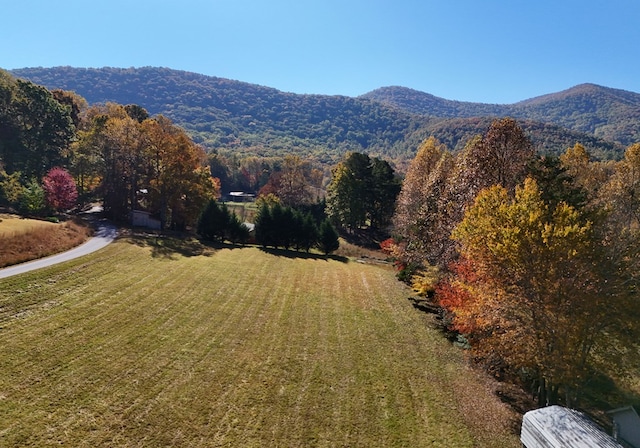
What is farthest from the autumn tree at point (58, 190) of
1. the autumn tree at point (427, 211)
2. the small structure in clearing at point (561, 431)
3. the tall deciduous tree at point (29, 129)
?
the small structure in clearing at point (561, 431)

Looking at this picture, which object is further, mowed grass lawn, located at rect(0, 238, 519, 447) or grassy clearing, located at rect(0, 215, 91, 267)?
grassy clearing, located at rect(0, 215, 91, 267)

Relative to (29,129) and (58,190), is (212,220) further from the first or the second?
(29,129)

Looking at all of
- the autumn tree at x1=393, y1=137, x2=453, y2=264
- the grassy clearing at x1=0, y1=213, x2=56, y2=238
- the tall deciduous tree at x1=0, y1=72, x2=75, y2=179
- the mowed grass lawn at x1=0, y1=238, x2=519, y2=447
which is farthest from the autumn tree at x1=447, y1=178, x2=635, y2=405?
the tall deciduous tree at x1=0, y1=72, x2=75, y2=179

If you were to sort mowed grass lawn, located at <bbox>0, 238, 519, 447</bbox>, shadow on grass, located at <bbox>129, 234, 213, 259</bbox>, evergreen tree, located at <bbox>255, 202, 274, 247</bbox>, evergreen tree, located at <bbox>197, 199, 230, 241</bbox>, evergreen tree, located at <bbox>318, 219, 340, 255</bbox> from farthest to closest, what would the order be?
evergreen tree, located at <bbox>318, 219, 340, 255</bbox>
evergreen tree, located at <bbox>255, 202, 274, 247</bbox>
evergreen tree, located at <bbox>197, 199, 230, 241</bbox>
shadow on grass, located at <bbox>129, 234, 213, 259</bbox>
mowed grass lawn, located at <bbox>0, 238, 519, 447</bbox>

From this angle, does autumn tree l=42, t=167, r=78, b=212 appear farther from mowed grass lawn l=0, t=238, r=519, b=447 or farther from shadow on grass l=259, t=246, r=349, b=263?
shadow on grass l=259, t=246, r=349, b=263

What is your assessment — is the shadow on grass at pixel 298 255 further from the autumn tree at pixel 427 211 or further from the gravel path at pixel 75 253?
the gravel path at pixel 75 253
